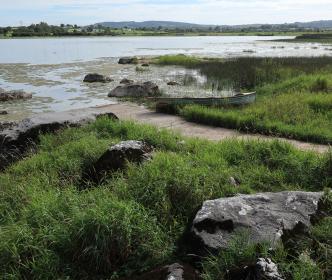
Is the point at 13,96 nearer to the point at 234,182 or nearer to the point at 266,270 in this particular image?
the point at 234,182

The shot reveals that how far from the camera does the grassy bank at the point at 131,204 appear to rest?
4.99 meters

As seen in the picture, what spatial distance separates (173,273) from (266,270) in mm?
909

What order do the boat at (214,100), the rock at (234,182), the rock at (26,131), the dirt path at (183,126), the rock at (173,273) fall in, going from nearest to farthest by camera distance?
the rock at (173,273) → the rock at (234,182) → the rock at (26,131) → the dirt path at (183,126) → the boat at (214,100)

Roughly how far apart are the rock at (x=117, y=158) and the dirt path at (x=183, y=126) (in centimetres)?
A: 262

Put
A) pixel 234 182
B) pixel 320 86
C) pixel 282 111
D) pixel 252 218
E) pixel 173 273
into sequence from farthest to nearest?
1. pixel 320 86
2. pixel 282 111
3. pixel 234 182
4. pixel 252 218
5. pixel 173 273

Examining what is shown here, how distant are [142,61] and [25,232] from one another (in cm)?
3237

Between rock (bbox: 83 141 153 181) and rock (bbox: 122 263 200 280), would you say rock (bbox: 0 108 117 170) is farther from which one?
rock (bbox: 122 263 200 280)

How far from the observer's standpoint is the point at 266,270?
423 centimetres

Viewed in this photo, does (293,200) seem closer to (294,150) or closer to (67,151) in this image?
(294,150)

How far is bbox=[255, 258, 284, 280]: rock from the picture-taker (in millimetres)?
4188

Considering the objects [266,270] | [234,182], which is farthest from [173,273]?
[234,182]

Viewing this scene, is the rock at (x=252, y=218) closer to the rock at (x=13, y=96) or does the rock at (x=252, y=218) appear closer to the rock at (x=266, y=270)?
the rock at (x=266, y=270)

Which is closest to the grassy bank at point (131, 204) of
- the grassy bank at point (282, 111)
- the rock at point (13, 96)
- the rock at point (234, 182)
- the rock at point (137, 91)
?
the rock at point (234, 182)

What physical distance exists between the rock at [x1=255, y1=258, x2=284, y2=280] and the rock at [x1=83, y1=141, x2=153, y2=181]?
11.7 feet
